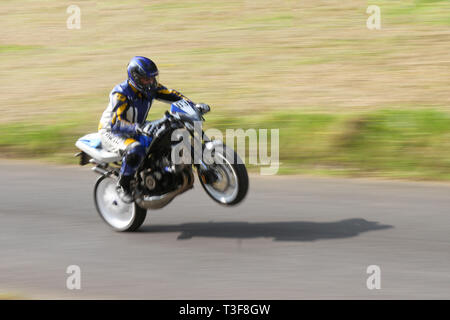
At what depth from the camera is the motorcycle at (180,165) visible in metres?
7.24

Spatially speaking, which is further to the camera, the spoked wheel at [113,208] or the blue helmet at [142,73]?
the spoked wheel at [113,208]

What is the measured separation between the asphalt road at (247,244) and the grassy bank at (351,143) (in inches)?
23.9

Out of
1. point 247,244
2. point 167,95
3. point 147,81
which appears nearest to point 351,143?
point 167,95

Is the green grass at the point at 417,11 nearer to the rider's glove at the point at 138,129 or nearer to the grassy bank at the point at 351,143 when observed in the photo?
the grassy bank at the point at 351,143

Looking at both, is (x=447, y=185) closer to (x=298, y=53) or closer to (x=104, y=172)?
(x=104, y=172)

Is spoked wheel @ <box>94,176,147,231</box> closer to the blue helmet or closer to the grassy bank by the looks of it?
the blue helmet

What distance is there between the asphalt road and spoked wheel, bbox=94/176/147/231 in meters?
0.14

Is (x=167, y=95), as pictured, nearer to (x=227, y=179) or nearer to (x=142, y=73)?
(x=142, y=73)

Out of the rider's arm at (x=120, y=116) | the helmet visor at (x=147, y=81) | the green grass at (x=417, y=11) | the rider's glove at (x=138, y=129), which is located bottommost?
the rider's glove at (x=138, y=129)

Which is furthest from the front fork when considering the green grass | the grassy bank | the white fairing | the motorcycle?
the green grass

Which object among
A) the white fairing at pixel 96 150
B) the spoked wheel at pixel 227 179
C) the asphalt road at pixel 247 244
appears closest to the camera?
A: the asphalt road at pixel 247 244

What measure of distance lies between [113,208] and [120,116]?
3.77 ft

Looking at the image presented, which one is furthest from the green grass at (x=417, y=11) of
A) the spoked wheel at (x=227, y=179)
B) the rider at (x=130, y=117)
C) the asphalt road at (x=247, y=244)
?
the spoked wheel at (x=227, y=179)

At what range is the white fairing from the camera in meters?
8.00
